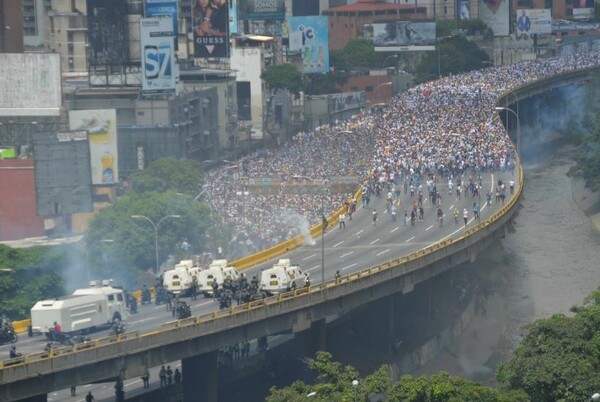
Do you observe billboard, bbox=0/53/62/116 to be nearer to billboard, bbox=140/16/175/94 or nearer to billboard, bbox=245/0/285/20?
billboard, bbox=140/16/175/94

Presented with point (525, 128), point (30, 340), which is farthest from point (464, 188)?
point (525, 128)

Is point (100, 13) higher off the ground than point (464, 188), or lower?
higher

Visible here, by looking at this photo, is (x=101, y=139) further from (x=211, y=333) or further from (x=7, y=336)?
(x=7, y=336)

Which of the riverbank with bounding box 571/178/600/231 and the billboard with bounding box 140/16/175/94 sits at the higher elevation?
the billboard with bounding box 140/16/175/94

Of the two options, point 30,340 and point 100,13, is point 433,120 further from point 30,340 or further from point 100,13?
point 30,340

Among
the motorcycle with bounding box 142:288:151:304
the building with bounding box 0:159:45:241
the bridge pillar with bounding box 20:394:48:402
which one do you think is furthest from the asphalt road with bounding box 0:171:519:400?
the building with bounding box 0:159:45:241

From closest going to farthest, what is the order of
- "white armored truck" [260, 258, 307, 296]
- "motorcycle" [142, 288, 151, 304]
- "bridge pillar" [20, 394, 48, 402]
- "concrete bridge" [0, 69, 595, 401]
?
"concrete bridge" [0, 69, 595, 401] < "bridge pillar" [20, 394, 48, 402] < "white armored truck" [260, 258, 307, 296] < "motorcycle" [142, 288, 151, 304]
